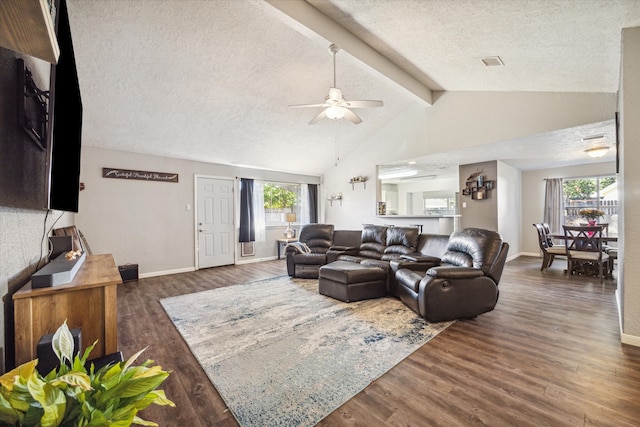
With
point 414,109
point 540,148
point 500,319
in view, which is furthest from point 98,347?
point 540,148

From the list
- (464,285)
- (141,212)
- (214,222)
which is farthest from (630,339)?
(141,212)

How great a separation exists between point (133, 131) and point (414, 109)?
16.6 feet

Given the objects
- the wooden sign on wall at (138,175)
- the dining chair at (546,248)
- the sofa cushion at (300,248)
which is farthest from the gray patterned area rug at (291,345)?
the dining chair at (546,248)

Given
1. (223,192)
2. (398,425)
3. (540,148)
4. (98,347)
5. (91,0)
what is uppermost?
(91,0)

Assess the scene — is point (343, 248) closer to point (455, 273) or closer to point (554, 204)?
point (455, 273)

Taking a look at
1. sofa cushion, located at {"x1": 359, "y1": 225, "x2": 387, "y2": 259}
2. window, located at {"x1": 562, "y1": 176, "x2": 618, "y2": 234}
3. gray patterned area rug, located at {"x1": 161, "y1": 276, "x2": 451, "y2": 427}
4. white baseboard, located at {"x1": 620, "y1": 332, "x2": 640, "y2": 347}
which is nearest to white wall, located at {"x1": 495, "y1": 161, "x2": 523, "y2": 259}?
window, located at {"x1": 562, "y1": 176, "x2": 618, "y2": 234}

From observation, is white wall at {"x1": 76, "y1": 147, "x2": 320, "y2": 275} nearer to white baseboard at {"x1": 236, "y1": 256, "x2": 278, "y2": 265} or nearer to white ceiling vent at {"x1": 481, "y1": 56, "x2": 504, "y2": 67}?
white baseboard at {"x1": 236, "y1": 256, "x2": 278, "y2": 265}

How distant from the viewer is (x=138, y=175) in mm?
5070

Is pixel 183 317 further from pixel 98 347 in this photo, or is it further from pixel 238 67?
pixel 238 67

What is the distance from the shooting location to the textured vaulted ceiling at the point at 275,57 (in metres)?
2.45

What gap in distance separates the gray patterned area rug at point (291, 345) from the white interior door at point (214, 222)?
6.95 feet

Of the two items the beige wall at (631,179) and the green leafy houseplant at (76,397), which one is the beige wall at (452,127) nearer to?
the beige wall at (631,179)

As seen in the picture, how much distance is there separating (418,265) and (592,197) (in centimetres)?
611

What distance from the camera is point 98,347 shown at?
61.9 inches
